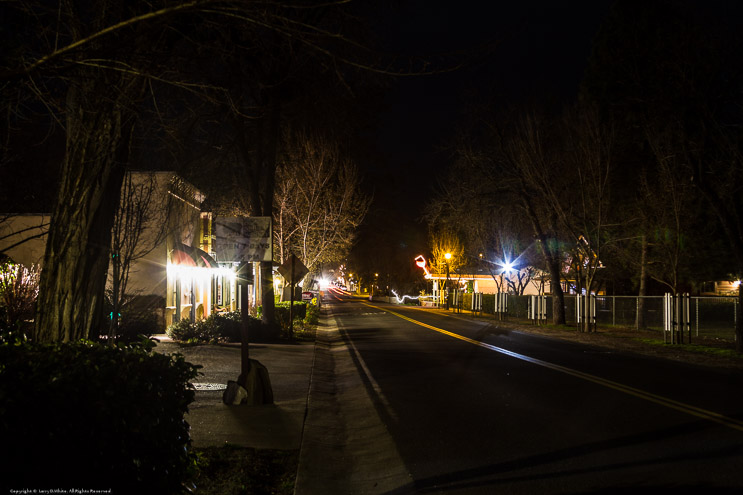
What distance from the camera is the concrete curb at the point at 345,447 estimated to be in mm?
6215

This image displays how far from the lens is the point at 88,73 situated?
6055 mm

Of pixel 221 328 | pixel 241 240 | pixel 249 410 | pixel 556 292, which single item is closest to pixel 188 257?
pixel 221 328

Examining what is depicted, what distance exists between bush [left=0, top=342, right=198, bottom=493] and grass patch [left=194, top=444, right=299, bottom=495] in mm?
924

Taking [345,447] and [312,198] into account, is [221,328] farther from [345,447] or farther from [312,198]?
[345,447]

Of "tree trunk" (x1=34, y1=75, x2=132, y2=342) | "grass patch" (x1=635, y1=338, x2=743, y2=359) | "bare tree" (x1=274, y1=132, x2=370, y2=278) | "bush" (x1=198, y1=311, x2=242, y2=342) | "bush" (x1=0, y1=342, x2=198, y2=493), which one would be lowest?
"grass patch" (x1=635, y1=338, x2=743, y2=359)

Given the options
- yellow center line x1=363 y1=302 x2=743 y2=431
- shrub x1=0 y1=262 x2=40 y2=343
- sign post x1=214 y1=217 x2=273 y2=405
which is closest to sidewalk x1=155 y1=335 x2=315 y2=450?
sign post x1=214 y1=217 x2=273 y2=405

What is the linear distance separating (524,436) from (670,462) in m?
1.76

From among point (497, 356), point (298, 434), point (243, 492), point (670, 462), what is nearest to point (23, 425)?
point (243, 492)

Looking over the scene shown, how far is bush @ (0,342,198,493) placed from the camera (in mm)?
3762

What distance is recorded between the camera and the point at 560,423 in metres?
8.37

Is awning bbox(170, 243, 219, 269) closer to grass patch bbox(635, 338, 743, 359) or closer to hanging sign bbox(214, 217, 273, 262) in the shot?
hanging sign bbox(214, 217, 273, 262)

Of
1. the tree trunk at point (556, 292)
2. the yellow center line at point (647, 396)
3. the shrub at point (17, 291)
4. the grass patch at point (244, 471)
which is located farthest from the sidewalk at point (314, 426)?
the tree trunk at point (556, 292)

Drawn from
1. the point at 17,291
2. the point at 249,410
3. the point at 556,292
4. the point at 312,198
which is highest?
the point at 312,198

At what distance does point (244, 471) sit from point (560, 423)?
4307 mm
